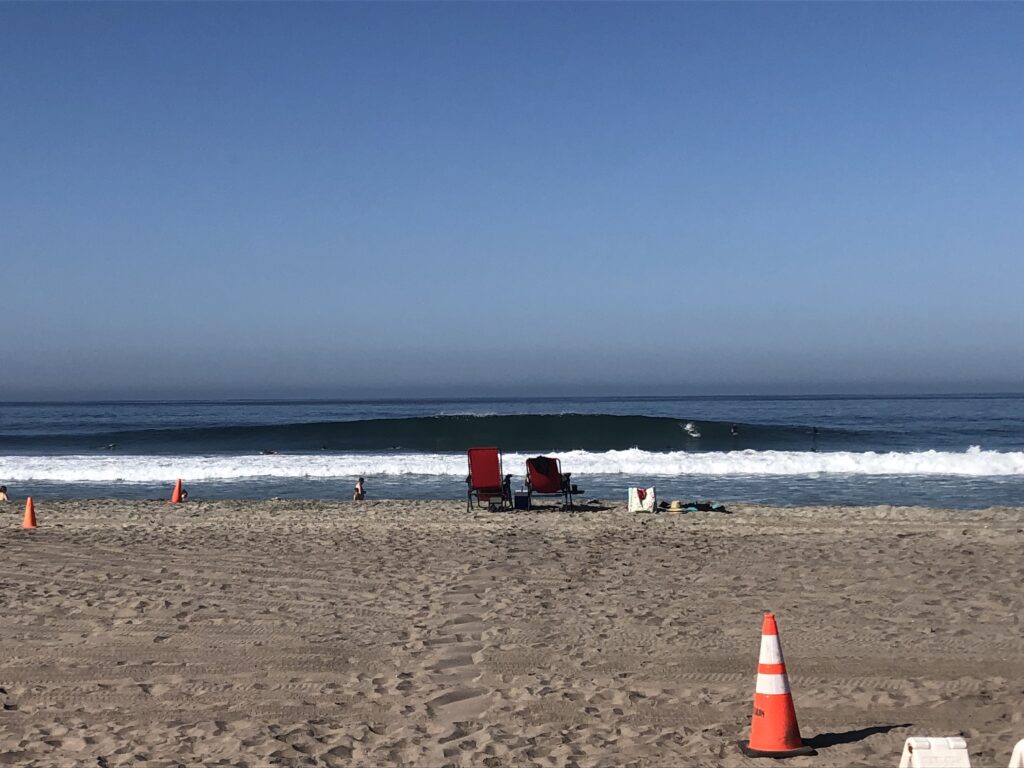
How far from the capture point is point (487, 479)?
1560 centimetres

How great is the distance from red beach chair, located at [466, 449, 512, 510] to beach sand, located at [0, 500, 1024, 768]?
13.3 ft

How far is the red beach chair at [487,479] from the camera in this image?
1528cm

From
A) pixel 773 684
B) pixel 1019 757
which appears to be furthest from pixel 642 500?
pixel 1019 757

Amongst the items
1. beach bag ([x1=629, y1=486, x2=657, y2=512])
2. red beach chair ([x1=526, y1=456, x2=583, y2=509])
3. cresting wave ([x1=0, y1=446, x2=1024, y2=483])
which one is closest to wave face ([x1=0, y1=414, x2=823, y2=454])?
cresting wave ([x1=0, y1=446, x2=1024, y2=483])

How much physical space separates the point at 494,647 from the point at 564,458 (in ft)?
66.7

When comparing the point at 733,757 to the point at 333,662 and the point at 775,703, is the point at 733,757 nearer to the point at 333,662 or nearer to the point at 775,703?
the point at 775,703

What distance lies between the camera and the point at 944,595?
7.57m

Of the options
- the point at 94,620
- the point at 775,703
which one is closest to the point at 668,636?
the point at 775,703

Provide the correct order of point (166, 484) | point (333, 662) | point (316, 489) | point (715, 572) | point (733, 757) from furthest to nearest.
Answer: point (166, 484), point (316, 489), point (715, 572), point (333, 662), point (733, 757)

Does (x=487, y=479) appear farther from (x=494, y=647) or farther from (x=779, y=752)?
(x=779, y=752)

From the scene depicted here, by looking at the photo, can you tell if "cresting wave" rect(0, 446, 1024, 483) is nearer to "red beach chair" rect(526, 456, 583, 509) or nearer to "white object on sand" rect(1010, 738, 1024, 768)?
"red beach chair" rect(526, 456, 583, 509)

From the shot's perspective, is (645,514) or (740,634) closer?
(740,634)

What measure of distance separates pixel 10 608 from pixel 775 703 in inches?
237

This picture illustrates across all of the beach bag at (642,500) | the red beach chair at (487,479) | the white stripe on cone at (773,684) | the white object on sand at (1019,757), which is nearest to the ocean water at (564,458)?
the red beach chair at (487,479)
